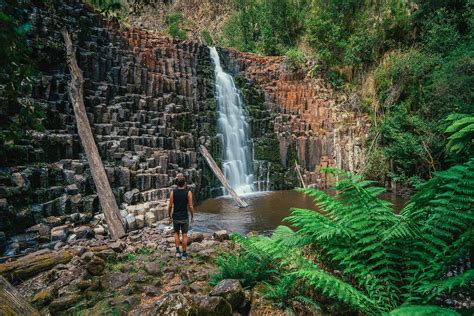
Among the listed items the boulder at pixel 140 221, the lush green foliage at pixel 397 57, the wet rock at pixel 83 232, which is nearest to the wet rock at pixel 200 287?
the wet rock at pixel 83 232

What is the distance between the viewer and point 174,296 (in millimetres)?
3111

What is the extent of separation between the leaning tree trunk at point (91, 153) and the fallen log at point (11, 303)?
4.38 metres

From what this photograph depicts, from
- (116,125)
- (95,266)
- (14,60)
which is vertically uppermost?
(116,125)

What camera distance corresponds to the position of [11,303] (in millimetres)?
2678

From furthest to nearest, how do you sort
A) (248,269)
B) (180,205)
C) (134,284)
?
(180,205) → (134,284) → (248,269)

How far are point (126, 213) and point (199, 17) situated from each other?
91.8 feet

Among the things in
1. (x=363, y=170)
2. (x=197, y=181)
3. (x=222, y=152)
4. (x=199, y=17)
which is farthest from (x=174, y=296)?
(x=199, y=17)

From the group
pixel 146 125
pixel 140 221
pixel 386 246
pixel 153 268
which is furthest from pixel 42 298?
pixel 146 125

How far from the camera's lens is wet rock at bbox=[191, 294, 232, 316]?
3.05 meters

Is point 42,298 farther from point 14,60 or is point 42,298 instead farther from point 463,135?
point 463,135

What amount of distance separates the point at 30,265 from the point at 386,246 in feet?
16.1

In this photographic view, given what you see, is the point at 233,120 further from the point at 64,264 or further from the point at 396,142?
the point at 64,264

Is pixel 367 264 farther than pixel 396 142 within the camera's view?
No

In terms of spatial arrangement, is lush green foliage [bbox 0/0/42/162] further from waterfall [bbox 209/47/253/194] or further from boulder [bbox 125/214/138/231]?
waterfall [bbox 209/47/253/194]
